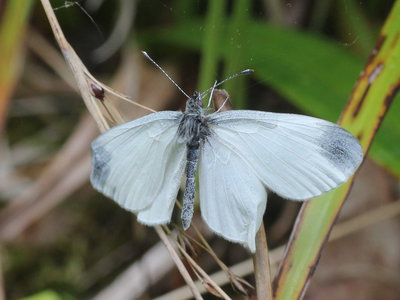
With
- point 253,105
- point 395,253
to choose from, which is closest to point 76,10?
point 253,105

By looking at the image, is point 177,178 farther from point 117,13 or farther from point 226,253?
point 117,13

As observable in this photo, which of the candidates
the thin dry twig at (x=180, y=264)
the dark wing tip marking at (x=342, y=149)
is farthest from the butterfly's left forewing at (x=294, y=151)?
the thin dry twig at (x=180, y=264)

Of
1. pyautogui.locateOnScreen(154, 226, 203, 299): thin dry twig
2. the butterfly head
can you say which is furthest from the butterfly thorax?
pyautogui.locateOnScreen(154, 226, 203, 299): thin dry twig

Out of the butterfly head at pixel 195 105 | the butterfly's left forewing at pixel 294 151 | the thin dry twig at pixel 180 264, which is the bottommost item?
the thin dry twig at pixel 180 264

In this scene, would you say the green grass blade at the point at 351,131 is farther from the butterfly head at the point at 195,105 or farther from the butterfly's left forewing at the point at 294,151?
the butterfly head at the point at 195,105

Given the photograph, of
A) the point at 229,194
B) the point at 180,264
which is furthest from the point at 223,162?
the point at 180,264

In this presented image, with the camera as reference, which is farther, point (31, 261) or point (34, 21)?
point (34, 21)

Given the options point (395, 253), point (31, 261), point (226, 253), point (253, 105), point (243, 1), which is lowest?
point (31, 261)
